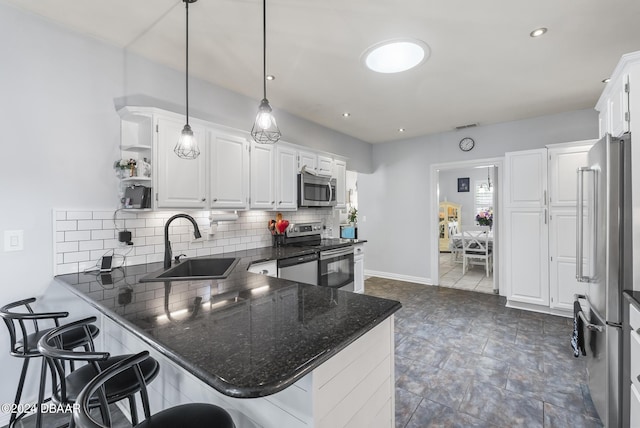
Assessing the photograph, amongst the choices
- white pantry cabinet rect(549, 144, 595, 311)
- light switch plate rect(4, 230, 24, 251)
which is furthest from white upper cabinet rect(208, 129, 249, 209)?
white pantry cabinet rect(549, 144, 595, 311)

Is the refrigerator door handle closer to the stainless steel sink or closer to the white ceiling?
the white ceiling

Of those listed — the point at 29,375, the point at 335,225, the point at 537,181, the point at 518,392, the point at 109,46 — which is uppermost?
the point at 109,46

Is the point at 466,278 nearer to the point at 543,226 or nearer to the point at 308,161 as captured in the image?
the point at 543,226

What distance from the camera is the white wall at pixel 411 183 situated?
423 centimetres

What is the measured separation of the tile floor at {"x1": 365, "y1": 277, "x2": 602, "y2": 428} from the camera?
6.29 feet

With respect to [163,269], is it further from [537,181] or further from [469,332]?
[537,181]

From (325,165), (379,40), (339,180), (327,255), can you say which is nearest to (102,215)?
(327,255)

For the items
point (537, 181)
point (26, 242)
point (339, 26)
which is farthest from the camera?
point (537, 181)

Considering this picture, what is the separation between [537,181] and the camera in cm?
372

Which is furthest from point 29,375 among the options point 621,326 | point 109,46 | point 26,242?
point 621,326

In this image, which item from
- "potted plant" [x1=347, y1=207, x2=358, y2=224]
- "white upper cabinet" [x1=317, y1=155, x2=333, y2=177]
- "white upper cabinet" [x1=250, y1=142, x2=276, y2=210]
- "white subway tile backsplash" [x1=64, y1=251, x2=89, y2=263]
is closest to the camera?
"white subway tile backsplash" [x1=64, y1=251, x2=89, y2=263]

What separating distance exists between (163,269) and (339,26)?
224 cm

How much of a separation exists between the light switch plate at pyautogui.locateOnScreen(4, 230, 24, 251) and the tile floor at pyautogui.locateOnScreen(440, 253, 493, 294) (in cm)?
532

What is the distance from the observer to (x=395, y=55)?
99.2 inches
